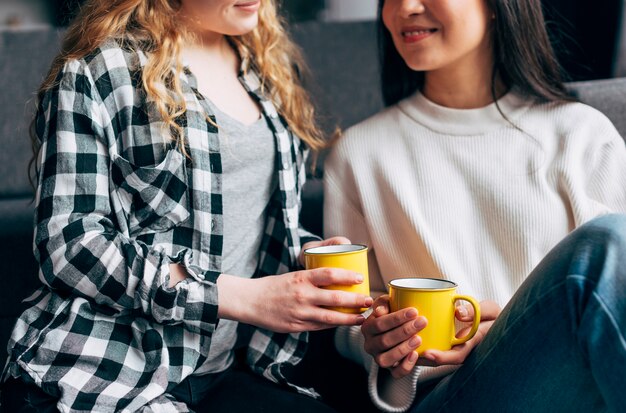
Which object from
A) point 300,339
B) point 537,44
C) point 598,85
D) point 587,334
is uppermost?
point 537,44

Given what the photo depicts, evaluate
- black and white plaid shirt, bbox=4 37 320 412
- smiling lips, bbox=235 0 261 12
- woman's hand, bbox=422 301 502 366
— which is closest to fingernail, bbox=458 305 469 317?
woman's hand, bbox=422 301 502 366

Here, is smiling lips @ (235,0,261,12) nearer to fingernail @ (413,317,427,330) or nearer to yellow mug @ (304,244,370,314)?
yellow mug @ (304,244,370,314)

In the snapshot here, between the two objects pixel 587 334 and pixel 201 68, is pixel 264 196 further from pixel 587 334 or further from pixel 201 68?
pixel 587 334

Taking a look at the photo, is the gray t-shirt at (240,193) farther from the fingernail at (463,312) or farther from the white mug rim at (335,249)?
the fingernail at (463,312)

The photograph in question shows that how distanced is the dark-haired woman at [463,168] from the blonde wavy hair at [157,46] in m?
0.18

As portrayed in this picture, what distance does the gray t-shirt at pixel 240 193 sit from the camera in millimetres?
1157

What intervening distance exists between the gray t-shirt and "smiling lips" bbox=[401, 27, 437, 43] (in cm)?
30

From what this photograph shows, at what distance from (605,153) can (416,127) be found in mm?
344

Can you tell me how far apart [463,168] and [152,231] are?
58cm

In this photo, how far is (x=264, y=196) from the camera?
1.23 meters

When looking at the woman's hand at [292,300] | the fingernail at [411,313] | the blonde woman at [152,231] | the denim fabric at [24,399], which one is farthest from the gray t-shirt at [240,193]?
the fingernail at [411,313]

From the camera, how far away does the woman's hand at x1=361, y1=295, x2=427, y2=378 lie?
37.7 inches

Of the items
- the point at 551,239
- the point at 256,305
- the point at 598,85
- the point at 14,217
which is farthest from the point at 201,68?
the point at 598,85

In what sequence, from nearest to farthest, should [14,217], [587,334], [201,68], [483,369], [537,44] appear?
1. [587,334]
2. [483,369]
3. [201,68]
4. [537,44]
5. [14,217]
